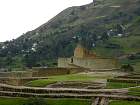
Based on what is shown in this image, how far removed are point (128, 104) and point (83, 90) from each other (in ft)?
23.2

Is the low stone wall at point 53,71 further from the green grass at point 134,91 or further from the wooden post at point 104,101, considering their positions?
the wooden post at point 104,101

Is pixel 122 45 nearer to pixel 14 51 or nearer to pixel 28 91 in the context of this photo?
pixel 14 51

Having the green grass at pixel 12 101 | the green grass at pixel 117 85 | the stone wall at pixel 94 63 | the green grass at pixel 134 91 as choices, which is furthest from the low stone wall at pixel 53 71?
the green grass at pixel 12 101

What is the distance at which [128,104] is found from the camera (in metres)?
41.6

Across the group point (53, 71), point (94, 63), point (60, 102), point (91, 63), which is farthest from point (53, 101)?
point (91, 63)

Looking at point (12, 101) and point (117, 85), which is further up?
point (117, 85)

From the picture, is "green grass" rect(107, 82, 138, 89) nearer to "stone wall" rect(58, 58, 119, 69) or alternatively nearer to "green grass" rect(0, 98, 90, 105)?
"green grass" rect(0, 98, 90, 105)

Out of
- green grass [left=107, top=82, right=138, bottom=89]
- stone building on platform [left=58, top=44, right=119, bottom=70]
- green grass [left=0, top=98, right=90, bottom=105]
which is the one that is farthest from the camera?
stone building on platform [left=58, top=44, right=119, bottom=70]

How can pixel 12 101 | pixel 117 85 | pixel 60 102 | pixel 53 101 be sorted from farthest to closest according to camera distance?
pixel 117 85, pixel 12 101, pixel 53 101, pixel 60 102

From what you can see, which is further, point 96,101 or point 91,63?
point 91,63

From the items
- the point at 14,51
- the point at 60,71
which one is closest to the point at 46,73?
the point at 60,71

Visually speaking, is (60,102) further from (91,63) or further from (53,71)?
(91,63)

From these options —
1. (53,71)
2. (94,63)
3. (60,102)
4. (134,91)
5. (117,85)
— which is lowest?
(60,102)

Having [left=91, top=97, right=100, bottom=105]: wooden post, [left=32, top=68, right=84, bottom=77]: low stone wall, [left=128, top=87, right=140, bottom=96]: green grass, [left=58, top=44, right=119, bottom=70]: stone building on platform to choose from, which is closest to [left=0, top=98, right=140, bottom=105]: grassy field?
[left=91, top=97, right=100, bottom=105]: wooden post
